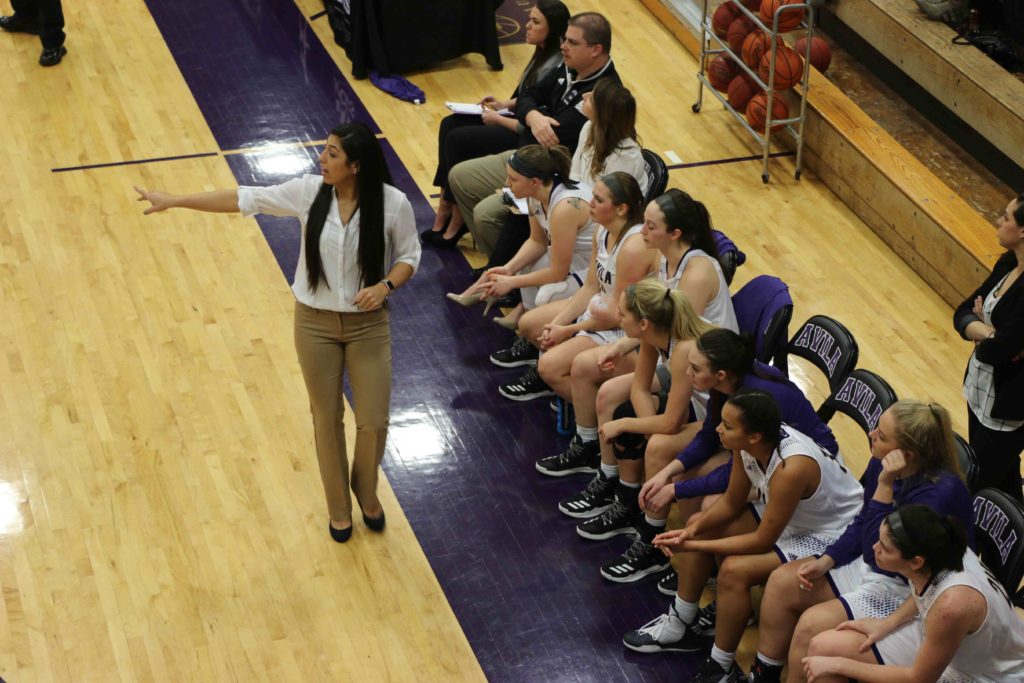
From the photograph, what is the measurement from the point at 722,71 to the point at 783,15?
732 millimetres

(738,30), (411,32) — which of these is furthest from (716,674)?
(411,32)

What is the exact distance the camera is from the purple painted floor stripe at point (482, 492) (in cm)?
474

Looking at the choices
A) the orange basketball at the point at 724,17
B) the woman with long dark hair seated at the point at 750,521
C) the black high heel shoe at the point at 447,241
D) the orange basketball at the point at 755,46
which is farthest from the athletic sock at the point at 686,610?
the orange basketball at the point at 724,17

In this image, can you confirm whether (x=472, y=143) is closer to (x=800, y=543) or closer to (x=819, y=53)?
(x=819, y=53)

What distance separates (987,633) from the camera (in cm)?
369

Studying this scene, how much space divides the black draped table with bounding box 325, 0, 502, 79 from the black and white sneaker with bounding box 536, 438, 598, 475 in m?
3.93

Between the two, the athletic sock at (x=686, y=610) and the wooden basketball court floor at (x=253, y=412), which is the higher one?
the athletic sock at (x=686, y=610)

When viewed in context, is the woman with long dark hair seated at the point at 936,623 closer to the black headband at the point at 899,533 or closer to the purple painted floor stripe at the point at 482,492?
the black headband at the point at 899,533

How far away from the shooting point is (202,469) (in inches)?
218

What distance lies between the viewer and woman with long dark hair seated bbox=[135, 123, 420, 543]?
4504mm

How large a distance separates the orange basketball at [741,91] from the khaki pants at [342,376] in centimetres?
393

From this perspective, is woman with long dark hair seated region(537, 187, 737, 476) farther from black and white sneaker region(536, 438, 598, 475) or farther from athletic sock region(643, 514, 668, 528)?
athletic sock region(643, 514, 668, 528)

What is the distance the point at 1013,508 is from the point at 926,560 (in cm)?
51

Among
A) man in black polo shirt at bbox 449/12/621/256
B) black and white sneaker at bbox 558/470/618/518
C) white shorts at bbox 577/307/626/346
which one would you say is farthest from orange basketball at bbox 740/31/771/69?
black and white sneaker at bbox 558/470/618/518
